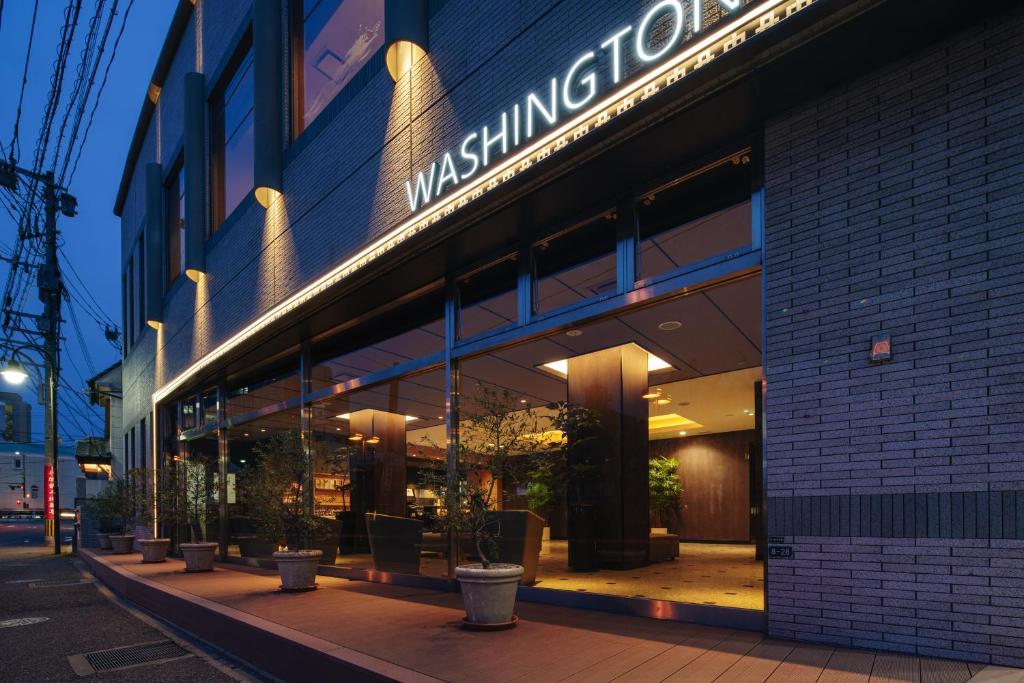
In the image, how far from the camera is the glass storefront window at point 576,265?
297 inches

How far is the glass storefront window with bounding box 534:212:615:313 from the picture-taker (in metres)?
7.54

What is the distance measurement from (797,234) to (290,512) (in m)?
8.07

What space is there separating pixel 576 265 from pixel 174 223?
1674 centimetres

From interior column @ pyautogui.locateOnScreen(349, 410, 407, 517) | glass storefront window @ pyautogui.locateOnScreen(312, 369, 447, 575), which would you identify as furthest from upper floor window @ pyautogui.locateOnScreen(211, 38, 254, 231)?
interior column @ pyautogui.locateOnScreen(349, 410, 407, 517)

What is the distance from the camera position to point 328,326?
1239 cm

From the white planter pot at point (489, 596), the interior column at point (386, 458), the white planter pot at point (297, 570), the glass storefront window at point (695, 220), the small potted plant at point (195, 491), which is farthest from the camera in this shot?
the small potted plant at point (195, 491)

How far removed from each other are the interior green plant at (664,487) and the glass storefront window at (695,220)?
3.04 m

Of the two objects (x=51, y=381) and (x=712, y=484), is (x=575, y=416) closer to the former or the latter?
(x=712, y=484)

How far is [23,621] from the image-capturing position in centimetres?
929

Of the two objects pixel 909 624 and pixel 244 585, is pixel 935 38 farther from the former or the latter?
pixel 244 585

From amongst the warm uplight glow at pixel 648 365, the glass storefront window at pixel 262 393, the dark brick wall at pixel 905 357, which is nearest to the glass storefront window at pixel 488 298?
the warm uplight glow at pixel 648 365

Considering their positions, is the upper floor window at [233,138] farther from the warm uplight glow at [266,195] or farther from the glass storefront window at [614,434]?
the glass storefront window at [614,434]

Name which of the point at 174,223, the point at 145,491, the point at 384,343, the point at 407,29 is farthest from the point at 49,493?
the point at 407,29

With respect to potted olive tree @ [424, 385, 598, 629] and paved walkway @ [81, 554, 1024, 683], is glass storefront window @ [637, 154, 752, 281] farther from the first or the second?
paved walkway @ [81, 554, 1024, 683]
